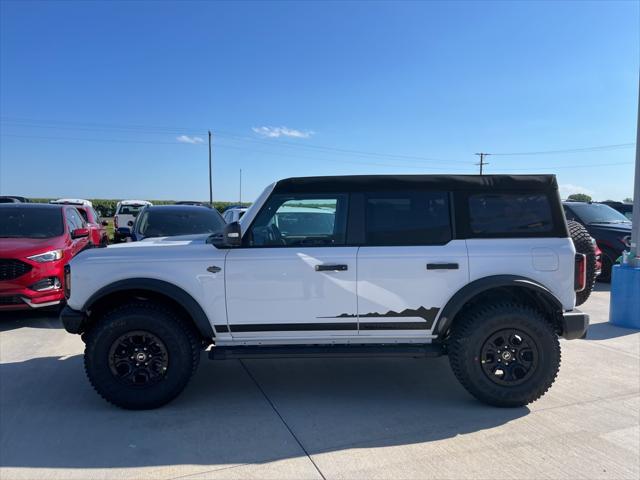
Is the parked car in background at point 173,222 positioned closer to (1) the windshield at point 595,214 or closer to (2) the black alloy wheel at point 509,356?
(2) the black alloy wheel at point 509,356

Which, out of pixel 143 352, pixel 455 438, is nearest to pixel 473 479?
pixel 455 438

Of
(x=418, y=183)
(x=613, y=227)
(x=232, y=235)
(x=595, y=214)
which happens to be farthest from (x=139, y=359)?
(x=595, y=214)

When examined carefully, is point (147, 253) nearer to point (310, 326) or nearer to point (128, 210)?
point (310, 326)

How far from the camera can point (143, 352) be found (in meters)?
3.95

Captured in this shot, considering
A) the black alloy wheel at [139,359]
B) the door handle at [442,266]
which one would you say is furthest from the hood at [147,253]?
the door handle at [442,266]

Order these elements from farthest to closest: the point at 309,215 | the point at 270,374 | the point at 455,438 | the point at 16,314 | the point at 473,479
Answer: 1. the point at 16,314
2. the point at 270,374
3. the point at 309,215
4. the point at 455,438
5. the point at 473,479

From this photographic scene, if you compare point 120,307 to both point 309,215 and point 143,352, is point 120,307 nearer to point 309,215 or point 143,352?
point 143,352

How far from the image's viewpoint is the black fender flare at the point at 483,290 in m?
3.86

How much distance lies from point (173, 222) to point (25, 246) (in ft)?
7.28

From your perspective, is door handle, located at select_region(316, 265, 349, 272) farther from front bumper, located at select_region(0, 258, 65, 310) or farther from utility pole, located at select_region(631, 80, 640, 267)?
utility pole, located at select_region(631, 80, 640, 267)

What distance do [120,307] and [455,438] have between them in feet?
9.23

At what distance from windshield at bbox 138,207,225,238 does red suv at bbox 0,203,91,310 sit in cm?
101

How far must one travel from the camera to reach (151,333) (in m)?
3.89

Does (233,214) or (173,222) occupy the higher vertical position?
(233,214)
